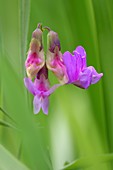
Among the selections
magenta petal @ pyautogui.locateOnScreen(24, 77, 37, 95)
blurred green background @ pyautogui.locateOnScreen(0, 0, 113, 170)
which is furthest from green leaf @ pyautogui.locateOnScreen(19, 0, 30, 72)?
blurred green background @ pyautogui.locateOnScreen(0, 0, 113, 170)

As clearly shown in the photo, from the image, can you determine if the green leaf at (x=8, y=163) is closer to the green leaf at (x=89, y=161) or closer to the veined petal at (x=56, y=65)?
the green leaf at (x=89, y=161)

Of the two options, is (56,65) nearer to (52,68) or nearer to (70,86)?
(52,68)

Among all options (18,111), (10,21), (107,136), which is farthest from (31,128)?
(10,21)

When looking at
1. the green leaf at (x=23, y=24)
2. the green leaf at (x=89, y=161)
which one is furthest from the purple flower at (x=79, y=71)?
the green leaf at (x=89, y=161)

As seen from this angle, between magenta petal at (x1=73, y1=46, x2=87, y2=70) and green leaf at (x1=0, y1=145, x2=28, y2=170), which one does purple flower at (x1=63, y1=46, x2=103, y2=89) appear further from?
green leaf at (x1=0, y1=145, x2=28, y2=170)

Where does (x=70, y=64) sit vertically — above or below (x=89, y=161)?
above

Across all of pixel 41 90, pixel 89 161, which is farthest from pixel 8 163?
Result: pixel 41 90
